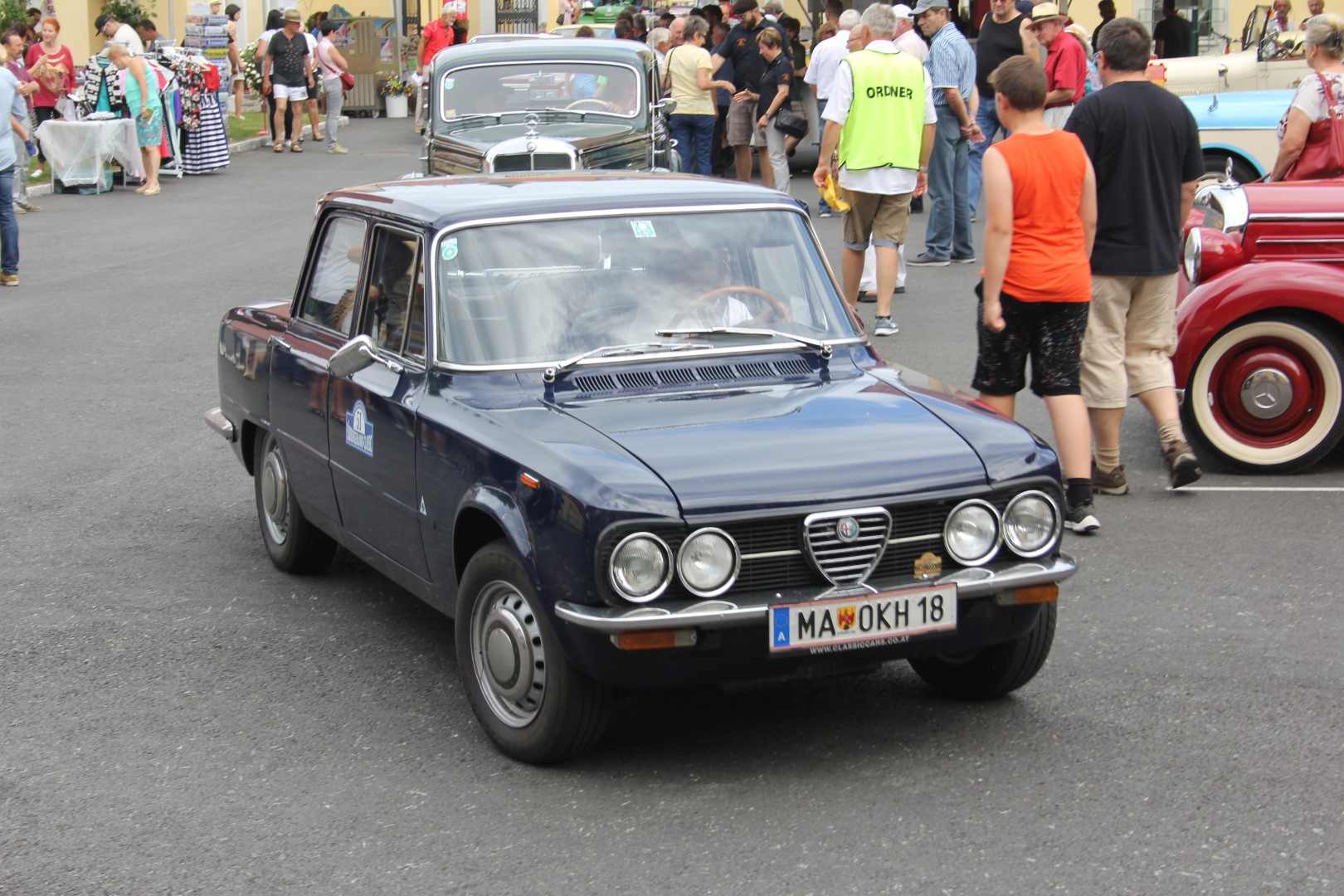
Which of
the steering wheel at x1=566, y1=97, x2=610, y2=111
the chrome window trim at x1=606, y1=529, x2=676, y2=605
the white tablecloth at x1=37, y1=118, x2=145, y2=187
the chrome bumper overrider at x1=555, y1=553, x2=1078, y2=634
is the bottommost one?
the white tablecloth at x1=37, y1=118, x2=145, y2=187

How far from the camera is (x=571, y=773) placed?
4.57 m

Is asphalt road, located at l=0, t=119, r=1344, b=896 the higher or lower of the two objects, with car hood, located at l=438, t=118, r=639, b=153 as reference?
lower

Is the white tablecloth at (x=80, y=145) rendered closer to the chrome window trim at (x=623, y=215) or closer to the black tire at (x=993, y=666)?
the chrome window trim at (x=623, y=215)

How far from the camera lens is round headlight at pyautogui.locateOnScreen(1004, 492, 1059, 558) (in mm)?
4594

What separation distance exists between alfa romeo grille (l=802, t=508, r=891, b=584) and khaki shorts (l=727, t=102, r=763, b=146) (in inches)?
571

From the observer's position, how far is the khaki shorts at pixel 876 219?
11.0 m

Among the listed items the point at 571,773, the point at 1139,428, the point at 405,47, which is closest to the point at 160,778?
the point at 571,773

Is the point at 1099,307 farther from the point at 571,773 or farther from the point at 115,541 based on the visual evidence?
the point at 115,541

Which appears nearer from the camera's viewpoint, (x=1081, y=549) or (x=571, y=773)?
(x=571, y=773)

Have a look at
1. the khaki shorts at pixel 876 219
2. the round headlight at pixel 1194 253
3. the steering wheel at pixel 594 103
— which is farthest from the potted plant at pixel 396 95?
the round headlight at pixel 1194 253

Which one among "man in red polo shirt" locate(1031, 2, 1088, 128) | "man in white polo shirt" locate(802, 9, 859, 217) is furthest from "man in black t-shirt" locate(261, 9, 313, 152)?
"man in red polo shirt" locate(1031, 2, 1088, 128)

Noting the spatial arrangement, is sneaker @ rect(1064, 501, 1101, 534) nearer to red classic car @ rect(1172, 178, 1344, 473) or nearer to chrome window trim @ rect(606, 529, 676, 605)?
red classic car @ rect(1172, 178, 1344, 473)

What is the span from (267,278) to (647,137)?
3.60 meters

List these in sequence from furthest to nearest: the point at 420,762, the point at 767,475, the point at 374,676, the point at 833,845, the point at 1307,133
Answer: the point at 1307,133 < the point at 374,676 < the point at 420,762 < the point at 767,475 < the point at 833,845
